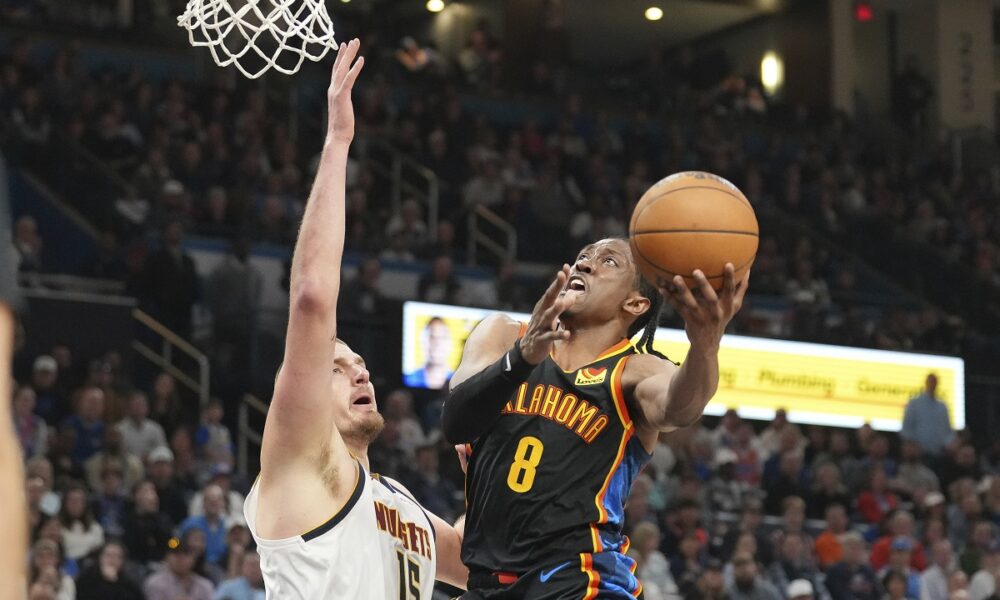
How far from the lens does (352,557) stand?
4.34 meters

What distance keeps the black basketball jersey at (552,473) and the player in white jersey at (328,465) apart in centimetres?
22

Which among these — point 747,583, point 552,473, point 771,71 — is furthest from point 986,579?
point 771,71

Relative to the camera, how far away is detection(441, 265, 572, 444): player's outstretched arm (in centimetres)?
427

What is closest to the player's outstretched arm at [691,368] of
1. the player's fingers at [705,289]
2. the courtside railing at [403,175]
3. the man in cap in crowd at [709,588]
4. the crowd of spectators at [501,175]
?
the player's fingers at [705,289]

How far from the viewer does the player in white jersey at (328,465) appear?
13.0ft

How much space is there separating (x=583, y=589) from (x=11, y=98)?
42.7 feet

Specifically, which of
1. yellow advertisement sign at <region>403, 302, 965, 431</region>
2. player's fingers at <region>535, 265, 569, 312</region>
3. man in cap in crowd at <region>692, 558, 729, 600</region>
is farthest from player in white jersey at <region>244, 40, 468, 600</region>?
yellow advertisement sign at <region>403, 302, 965, 431</region>

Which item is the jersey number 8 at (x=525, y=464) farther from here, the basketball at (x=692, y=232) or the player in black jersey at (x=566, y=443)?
the basketball at (x=692, y=232)

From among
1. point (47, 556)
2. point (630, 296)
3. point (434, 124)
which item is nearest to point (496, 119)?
point (434, 124)

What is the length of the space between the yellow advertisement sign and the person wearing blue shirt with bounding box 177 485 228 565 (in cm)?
603

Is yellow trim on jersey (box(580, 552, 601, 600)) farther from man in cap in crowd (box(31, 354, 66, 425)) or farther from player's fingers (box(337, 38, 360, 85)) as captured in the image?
man in cap in crowd (box(31, 354, 66, 425))

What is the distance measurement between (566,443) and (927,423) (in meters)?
13.0

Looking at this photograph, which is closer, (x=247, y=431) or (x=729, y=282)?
(x=729, y=282)

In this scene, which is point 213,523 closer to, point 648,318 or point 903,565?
point 903,565
